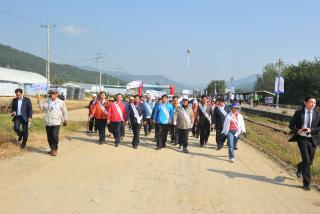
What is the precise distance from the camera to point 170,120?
46.0 feet

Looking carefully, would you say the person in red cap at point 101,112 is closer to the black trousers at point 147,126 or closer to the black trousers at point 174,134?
the black trousers at point 174,134

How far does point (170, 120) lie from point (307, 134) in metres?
6.03

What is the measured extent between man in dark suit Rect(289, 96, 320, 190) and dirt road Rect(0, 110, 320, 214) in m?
0.43

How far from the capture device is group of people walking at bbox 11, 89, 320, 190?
871 centimetres

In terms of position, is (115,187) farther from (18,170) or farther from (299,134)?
(299,134)

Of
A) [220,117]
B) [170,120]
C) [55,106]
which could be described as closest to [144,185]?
[55,106]

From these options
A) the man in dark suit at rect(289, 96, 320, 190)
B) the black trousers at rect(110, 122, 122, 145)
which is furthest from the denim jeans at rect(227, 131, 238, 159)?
the black trousers at rect(110, 122, 122, 145)

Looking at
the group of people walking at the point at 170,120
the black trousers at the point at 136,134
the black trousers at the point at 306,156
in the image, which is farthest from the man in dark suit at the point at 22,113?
the black trousers at the point at 306,156

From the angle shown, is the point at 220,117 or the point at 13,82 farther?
the point at 13,82

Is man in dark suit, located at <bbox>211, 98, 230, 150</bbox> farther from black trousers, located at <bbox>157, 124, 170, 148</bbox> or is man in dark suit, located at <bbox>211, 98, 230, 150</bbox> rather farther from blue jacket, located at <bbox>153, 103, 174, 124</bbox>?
black trousers, located at <bbox>157, 124, 170, 148</bbox>

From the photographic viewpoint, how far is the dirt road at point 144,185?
21.7 feet

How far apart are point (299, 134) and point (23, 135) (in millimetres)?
7456

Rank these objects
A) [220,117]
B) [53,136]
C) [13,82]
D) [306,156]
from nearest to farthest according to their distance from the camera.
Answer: [306,156], [53,136], [220,117], [13,82]

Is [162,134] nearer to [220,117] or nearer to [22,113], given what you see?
[220,117]
